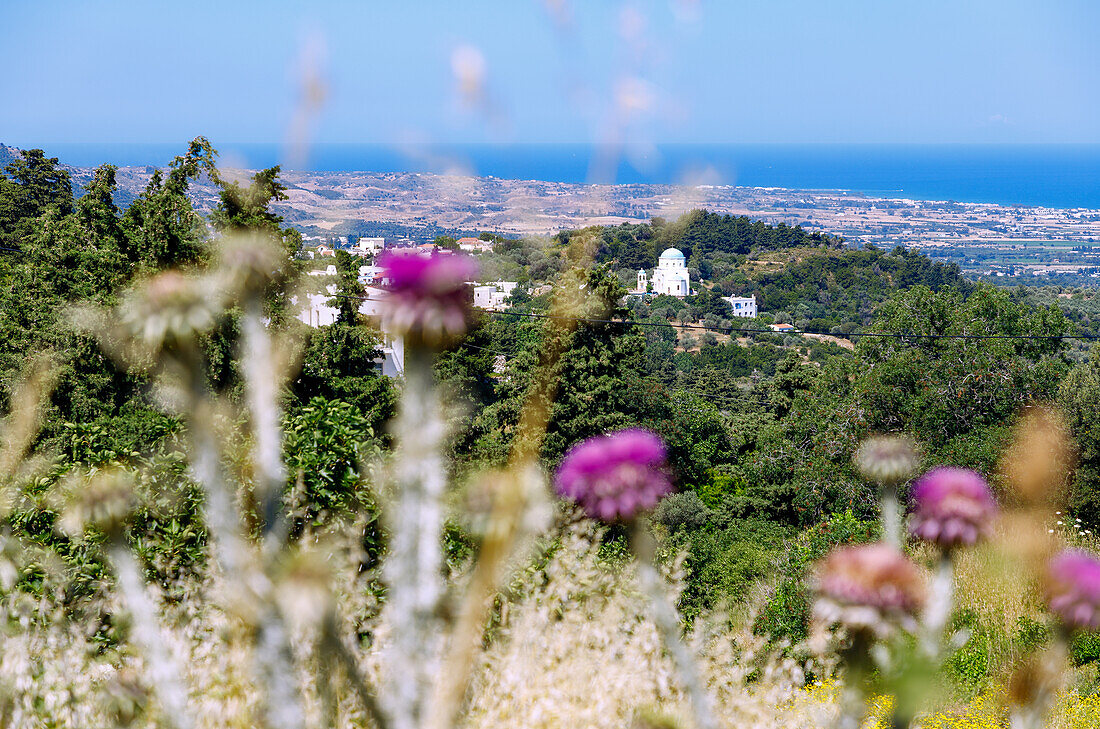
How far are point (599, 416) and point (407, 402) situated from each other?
14.7 metres

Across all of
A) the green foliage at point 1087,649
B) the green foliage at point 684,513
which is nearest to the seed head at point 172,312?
the green foliage at point 1087,649

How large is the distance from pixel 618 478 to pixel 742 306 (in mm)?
81363

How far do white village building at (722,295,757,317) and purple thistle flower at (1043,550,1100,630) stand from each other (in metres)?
78.5

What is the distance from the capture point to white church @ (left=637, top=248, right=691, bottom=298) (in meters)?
85.6

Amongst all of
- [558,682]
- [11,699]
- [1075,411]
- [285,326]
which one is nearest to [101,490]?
[558,682]

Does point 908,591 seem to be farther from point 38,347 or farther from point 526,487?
point 38,347

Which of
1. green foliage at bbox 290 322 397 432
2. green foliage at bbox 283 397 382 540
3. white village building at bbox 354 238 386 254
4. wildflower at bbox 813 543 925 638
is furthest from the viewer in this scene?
green foliage at bbox 290 322 397 432

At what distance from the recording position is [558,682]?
3027 millimetres

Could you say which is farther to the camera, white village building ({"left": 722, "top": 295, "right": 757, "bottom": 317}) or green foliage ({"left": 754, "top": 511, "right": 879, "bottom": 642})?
white village building ({"left": 722, "top": 295, "right": 757, "bottom": 317})

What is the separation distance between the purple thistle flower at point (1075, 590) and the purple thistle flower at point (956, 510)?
0.48 ft

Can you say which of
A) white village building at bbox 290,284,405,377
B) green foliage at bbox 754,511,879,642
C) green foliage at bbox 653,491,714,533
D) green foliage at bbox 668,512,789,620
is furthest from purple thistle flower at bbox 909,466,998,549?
green foliage at bbox 653,491,714,533

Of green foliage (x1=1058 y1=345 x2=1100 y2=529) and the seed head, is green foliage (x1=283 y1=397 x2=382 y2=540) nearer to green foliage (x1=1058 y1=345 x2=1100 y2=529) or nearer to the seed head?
the seed head

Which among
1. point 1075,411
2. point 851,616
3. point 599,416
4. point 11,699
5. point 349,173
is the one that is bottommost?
point 599,416

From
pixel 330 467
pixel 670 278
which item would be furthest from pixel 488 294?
pixel 670 278
